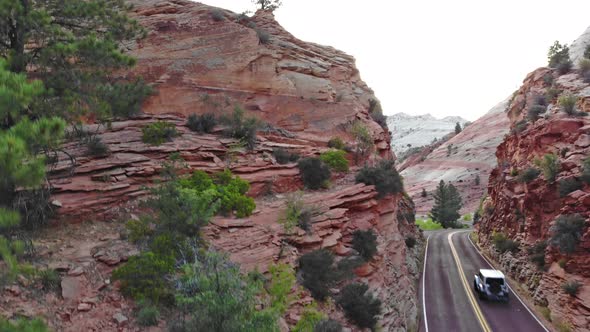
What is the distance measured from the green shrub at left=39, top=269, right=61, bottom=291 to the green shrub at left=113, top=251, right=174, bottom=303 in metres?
1.25

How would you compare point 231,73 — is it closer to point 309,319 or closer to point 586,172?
point 309,319

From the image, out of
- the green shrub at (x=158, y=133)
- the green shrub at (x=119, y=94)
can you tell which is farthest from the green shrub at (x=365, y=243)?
the green shrub at (x=119, y=94)

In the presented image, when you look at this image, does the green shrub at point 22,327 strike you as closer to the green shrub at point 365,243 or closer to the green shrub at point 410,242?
the green shrub at point 365,243

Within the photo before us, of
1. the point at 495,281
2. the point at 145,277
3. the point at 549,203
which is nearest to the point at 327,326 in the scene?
the point at 145,277

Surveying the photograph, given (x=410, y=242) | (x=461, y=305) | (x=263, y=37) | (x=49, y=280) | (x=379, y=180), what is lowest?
(x=461, y=305)

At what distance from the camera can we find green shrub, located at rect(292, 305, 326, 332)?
10659 mm

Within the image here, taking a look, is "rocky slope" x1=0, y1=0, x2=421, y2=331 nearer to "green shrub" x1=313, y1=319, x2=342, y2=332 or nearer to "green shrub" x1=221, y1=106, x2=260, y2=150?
"green shrub" x1=221, y1=106, x2=260, y2=150

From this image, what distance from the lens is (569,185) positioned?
18812 millimetres

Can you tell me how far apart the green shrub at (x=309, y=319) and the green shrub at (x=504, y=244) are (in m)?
19.2

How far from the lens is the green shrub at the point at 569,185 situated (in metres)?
18.7

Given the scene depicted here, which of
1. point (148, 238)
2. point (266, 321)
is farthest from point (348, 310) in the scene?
point (148, 238)

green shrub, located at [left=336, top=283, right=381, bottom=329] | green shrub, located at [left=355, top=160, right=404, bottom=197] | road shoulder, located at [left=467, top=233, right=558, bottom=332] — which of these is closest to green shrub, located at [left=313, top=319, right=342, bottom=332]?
green shrub, located at [left=336, top=283, right=381, bottom=329]

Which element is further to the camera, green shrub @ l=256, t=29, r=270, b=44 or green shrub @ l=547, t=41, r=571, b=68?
green shrub @ l=547, t=41, r=571, b=68

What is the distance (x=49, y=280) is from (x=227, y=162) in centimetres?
842
